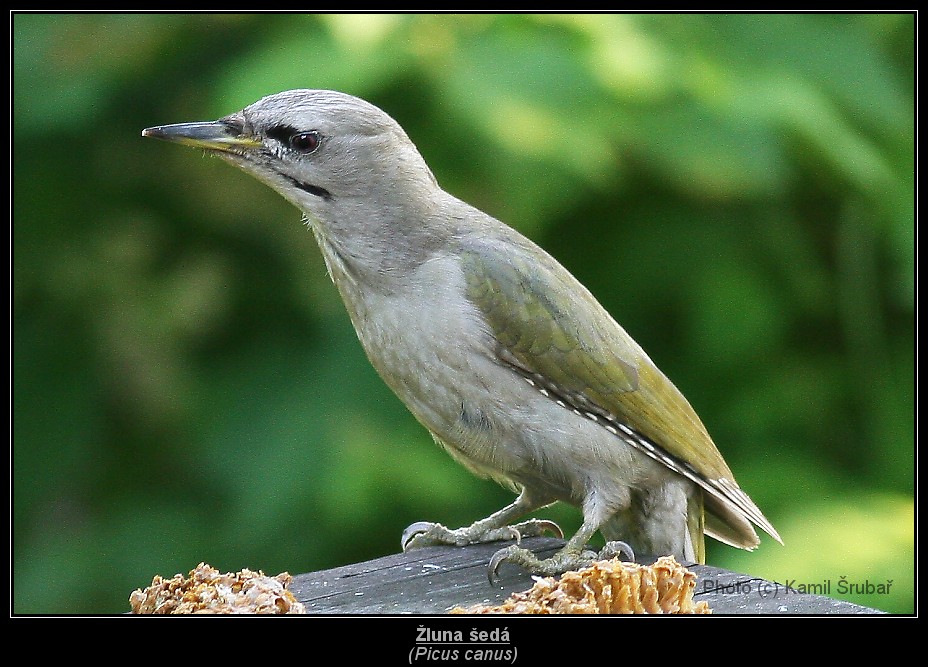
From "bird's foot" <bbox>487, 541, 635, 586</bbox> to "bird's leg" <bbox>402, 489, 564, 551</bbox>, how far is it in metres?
0.37

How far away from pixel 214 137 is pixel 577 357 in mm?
1476

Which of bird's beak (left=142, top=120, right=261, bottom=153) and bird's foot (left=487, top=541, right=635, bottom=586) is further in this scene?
bird's beak (left=142, top=120, right=261, bottom=153)

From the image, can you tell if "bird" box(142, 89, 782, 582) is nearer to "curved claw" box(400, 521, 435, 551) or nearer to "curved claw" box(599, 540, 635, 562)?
"curved claw" box(599, 540, 635, 562)

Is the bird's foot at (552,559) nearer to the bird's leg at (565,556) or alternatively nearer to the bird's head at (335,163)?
the bird's leg at (565,556)

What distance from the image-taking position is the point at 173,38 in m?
5.75

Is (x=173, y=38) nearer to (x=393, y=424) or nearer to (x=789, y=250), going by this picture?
(x=393, y=424)

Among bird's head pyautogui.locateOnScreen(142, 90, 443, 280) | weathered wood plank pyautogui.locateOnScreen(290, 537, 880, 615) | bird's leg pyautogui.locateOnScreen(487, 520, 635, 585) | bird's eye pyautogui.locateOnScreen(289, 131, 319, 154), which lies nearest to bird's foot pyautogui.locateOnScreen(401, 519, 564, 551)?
weathered wood plank pyautogui.locateOnScreen(290, 537, 880, 615)

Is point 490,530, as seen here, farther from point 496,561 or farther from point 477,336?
point 477,336

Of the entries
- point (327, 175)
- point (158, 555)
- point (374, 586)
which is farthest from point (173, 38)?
point (374, 586)

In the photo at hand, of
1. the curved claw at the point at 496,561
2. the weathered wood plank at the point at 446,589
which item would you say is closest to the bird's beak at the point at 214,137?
the weathered wood plank at the point at 446,589

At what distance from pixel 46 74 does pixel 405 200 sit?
2592mm

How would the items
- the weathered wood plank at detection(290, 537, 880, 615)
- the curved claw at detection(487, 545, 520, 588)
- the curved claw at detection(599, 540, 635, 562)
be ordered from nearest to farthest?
the weathered wood plank at detection(290, 537, 880, 615) < the curved claw at detection(487, 545, 520, 588) < the curved claw at detection(599, 540, 635, 562)

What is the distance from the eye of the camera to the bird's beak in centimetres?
390

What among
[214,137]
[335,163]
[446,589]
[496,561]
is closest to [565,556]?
[496,561]
